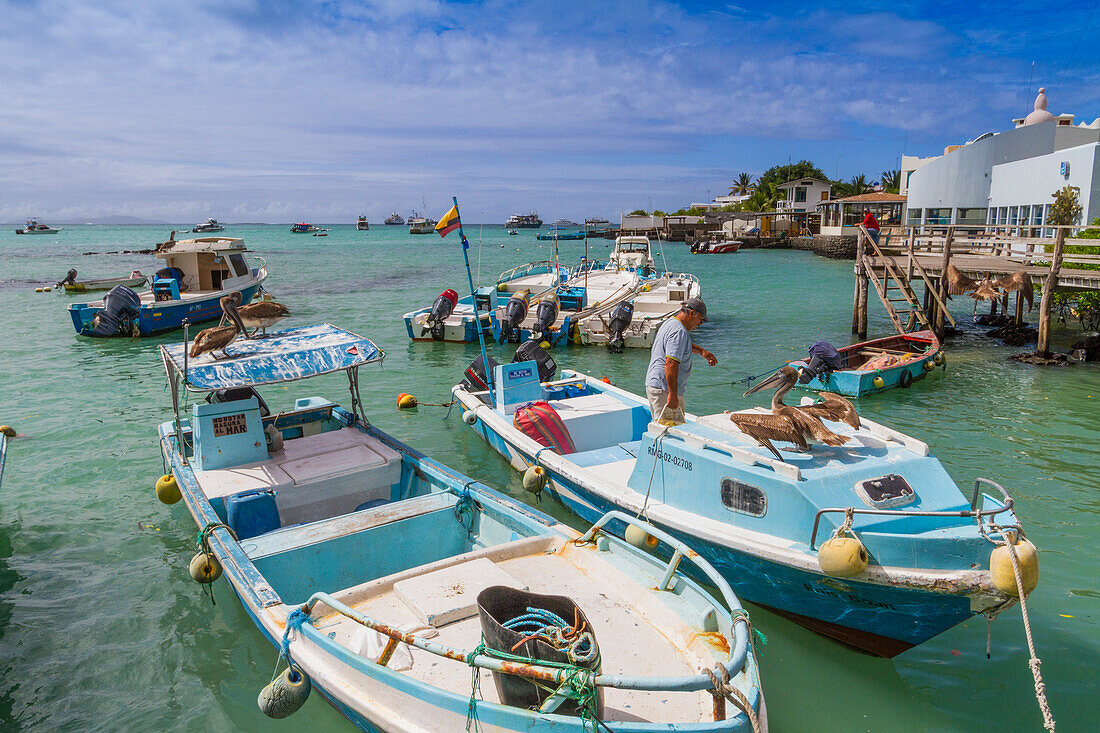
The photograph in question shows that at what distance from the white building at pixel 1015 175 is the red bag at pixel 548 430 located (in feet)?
75.3

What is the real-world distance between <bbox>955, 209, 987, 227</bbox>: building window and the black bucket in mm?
41003

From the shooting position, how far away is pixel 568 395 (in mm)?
11539

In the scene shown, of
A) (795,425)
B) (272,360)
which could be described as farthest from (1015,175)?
(272,360)

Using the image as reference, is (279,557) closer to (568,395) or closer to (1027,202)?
(568,395)

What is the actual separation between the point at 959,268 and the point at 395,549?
19493 mm

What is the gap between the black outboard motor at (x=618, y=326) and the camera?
20438mm

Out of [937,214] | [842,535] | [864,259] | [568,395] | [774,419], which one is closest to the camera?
[842,535]

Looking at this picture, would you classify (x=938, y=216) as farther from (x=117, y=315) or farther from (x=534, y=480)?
(x=117, y=315)

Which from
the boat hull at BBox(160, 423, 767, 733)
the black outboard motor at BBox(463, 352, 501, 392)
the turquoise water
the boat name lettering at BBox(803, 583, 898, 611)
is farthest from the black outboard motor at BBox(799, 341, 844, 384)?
the boat hull at BBox(160, 423, 767, 733)

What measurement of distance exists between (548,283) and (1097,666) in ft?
72.4

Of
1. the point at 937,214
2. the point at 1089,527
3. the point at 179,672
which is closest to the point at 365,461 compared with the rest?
the point at 179,672

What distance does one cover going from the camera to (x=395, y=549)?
22.9ft

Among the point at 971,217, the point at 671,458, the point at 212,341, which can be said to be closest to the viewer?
the point at 671,458

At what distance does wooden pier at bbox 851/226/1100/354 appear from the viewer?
16688 millimetres
